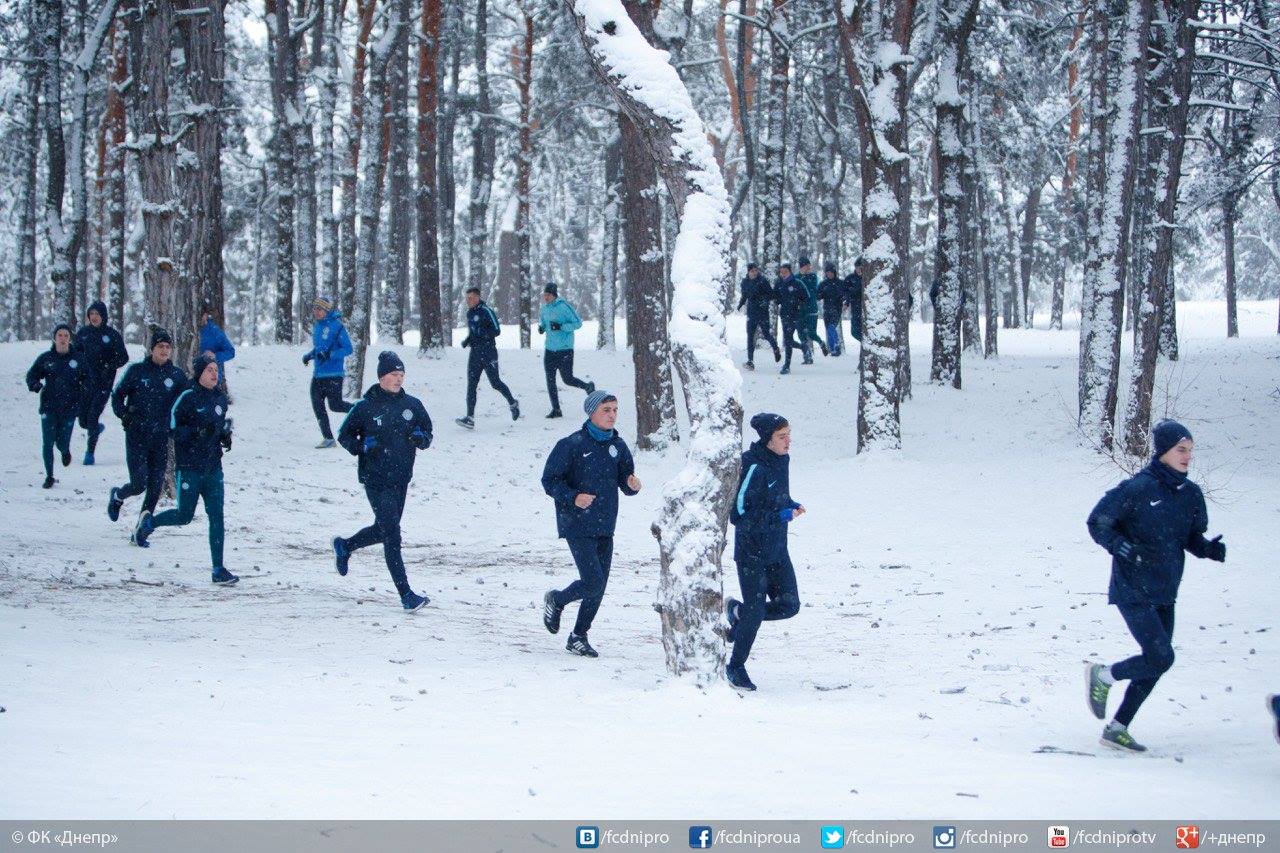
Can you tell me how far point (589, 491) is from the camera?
319 inches

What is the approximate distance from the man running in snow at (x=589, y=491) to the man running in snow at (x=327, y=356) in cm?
871

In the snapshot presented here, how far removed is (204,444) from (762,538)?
5.10 metres

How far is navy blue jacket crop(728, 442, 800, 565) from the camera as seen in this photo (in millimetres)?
7328

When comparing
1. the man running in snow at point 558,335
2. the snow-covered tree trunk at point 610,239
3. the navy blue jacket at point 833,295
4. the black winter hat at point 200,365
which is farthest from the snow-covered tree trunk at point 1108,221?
the snow-covered tree trunk at point 610,239

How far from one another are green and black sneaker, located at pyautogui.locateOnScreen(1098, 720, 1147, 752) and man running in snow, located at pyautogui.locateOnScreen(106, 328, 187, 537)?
8820 millimetres

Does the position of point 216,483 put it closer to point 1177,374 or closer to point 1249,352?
point 1177,374

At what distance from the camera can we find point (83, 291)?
33750mm

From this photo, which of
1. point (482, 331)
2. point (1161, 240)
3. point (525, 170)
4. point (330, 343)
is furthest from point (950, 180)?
point (525, 170)

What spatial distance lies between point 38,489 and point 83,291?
22.1m

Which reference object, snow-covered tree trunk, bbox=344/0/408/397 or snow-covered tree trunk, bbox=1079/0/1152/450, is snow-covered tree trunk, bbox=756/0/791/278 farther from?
snow-covered tree trunk, bbox=1079/0/1152/450

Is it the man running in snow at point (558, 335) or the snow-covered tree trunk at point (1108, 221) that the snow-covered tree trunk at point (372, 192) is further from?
the snow-covered tree trunk at point (1108, 221)

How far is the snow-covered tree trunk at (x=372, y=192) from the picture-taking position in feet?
65.0

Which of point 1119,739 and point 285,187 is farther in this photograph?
point 285,187
